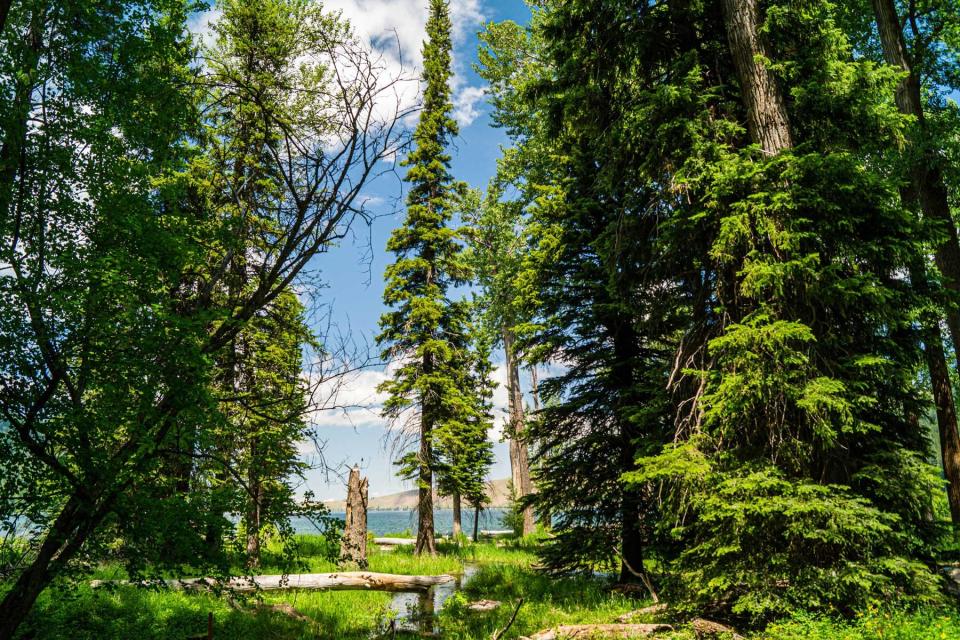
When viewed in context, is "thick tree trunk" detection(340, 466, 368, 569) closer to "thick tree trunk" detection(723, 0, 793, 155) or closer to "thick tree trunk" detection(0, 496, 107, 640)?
"thick tree trunk" detection(0, 496, 107, 640)

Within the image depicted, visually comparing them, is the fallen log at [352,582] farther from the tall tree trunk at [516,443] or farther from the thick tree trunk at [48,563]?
the tall tree trunk at [516,443]

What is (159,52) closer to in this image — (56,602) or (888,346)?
(56,602)

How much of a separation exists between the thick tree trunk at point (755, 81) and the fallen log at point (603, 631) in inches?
246

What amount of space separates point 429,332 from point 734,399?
12.8 meters

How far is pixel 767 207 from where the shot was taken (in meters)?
6.07

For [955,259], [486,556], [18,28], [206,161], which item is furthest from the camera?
Answer: [486,556]

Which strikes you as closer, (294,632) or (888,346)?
(888,346)

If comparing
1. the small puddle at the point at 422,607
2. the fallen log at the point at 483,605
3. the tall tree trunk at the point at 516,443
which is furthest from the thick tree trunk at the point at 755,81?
the tall tree trunk at the point at 516,443

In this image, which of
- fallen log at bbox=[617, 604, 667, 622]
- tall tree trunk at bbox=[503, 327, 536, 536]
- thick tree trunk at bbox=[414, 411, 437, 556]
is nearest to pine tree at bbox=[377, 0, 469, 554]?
thick tree trunk at bbox=[414, 411, 437, 556]

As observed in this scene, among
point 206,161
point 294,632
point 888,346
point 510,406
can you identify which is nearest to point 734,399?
point 888,346

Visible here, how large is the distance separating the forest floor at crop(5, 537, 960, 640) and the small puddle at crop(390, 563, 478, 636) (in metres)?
0.03

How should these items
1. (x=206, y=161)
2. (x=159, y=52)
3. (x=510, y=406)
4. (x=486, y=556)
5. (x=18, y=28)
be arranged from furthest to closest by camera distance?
(x=510, y=406)
(x=486, y=556)
(x=206, y=161)
(x=159, y=52)
(x=18, y=28)

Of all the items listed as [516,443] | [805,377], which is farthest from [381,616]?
[516,443]

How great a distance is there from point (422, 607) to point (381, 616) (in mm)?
1437
